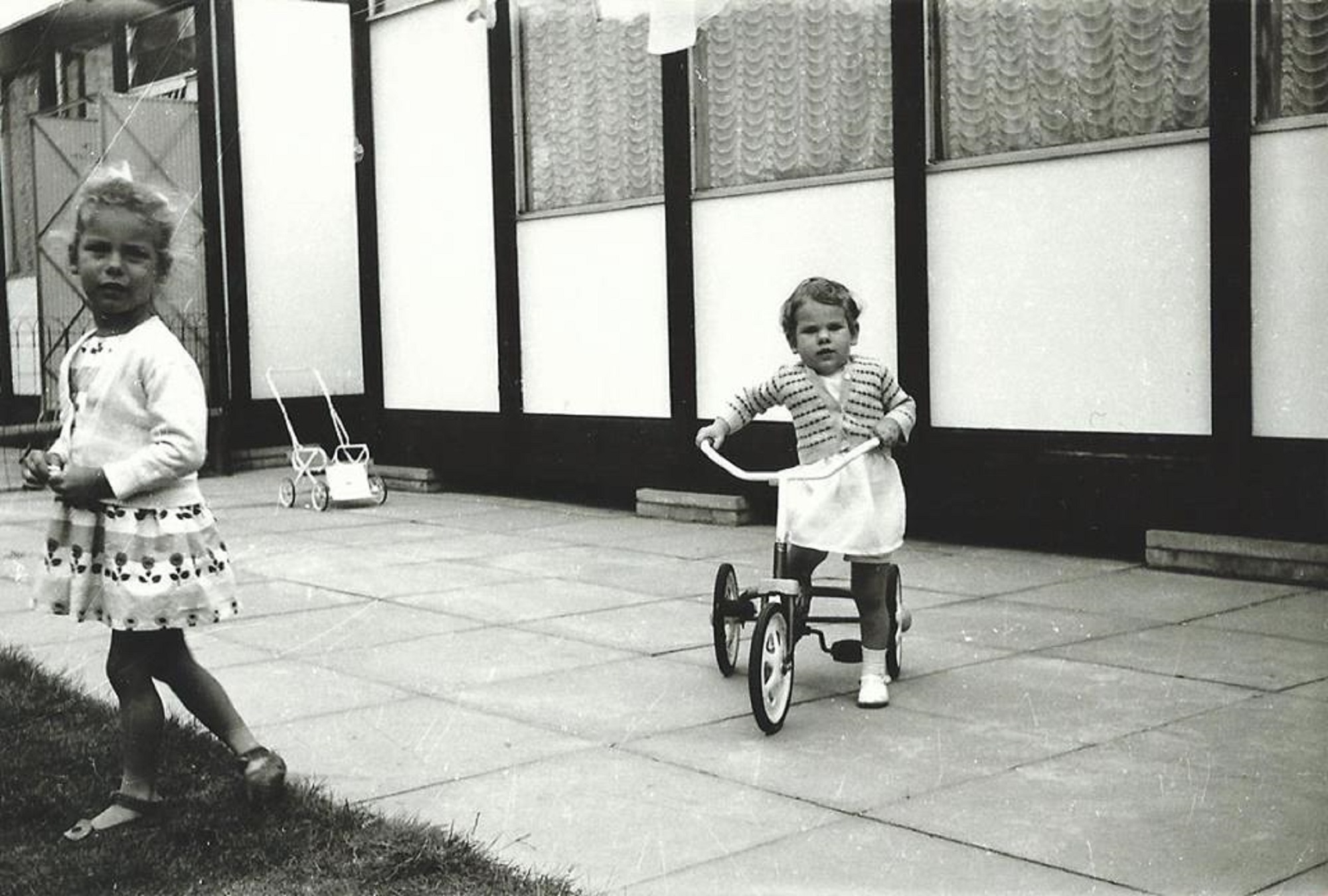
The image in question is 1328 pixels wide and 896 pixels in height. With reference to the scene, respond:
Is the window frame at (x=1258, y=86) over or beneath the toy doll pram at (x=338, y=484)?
over

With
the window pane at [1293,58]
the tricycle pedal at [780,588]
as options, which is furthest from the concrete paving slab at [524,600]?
the window pane at [1293,58]

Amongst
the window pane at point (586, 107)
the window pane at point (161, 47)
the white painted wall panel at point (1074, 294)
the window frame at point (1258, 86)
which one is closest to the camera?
the window frame at point (1258, 86)

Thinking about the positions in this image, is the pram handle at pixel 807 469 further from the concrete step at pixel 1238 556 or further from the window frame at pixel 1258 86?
the window frame at pixel 1258 86

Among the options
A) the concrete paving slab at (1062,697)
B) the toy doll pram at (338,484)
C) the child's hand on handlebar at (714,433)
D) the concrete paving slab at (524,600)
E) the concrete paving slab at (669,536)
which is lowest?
the concrete paving slab at (1062,697)

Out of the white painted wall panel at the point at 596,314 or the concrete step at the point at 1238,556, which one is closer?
the concrete step at the point at 1238,556

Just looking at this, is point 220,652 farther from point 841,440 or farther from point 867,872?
point 867,872

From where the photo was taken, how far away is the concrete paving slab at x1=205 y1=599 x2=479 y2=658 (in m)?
6.82

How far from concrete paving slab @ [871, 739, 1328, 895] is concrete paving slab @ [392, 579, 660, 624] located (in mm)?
3206

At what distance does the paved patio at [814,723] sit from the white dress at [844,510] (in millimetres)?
583

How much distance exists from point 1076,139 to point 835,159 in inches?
69.6

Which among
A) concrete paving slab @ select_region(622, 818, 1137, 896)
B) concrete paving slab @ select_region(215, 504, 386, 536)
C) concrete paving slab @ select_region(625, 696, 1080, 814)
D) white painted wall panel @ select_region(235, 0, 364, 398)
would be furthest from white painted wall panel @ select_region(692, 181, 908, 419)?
white painted wall panel @ select_region(235, 0, 364, 398)

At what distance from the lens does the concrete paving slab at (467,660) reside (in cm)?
609

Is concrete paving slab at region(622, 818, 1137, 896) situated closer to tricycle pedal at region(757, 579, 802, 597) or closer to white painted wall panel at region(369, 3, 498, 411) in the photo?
tricycle pedal at region(757, 579, 802, 597)

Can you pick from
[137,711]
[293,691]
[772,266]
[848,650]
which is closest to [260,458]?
[772,266]
